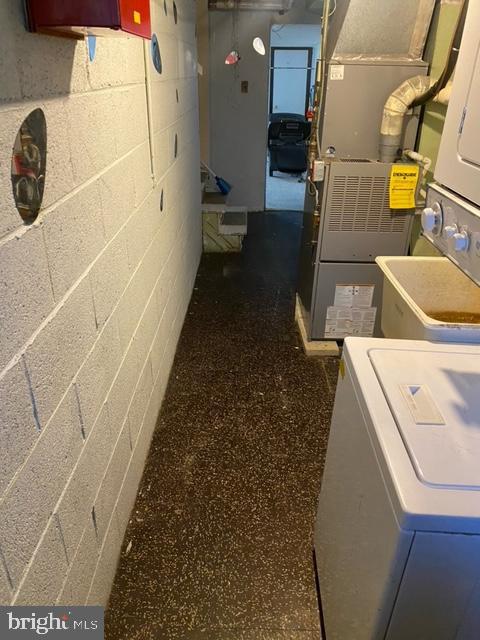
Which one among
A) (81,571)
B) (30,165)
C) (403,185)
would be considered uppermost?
(30,165)

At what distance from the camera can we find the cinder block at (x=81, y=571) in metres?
1.17

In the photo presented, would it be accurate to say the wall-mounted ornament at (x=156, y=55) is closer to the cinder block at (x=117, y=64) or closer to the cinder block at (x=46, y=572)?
the cinder block at (x=117, y=64)

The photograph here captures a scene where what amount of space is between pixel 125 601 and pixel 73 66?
1611mm

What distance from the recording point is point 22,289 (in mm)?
904

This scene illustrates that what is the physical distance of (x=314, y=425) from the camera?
2332mm

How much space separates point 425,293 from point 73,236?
1360 mm

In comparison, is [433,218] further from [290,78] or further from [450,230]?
[290,78]

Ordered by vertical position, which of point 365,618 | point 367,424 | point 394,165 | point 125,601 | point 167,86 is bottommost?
point 125,601

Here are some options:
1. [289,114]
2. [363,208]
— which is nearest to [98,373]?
[363,208]

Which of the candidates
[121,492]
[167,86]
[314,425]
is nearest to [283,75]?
[167,86]

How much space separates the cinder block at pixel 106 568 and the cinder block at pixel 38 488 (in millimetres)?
462

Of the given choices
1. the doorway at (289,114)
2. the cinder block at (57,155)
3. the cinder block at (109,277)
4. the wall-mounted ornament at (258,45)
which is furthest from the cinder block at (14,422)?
the doorway at (289,114)

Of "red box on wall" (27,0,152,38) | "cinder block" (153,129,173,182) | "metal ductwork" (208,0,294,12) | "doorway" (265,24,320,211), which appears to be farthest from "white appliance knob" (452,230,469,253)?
"doorway" (265,24,320,211)

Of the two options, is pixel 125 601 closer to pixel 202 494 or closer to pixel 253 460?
pixel 202 494
